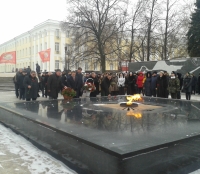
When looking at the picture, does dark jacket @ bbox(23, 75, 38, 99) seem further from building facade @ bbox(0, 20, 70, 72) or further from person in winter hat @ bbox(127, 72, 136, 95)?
building facade @ bbox(0, 20, 70, 72)

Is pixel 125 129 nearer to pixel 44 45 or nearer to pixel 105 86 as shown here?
pixel 105 86

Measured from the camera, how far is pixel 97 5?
26375 millimetres

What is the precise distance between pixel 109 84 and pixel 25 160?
8.66 m

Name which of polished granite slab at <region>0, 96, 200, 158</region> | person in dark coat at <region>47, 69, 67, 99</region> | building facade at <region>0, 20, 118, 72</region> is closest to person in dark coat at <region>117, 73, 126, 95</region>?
person in dark coat at <region>47, 69, 67, 99</region>

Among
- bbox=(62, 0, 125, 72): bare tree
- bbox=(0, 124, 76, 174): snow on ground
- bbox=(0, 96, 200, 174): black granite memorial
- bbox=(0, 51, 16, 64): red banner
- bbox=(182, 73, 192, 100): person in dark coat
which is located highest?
bbox=(62, 0, 125, 72): bare tree

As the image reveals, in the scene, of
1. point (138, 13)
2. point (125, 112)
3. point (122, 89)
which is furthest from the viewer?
point (138, 13)

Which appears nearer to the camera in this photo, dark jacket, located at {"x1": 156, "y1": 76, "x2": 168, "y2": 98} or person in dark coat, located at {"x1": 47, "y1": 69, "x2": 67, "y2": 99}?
person in dark coat, located at {"x1": 47, "y1": 69, "x2": 67, "y2": 99}

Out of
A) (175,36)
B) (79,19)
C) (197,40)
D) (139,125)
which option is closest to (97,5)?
(79,19)

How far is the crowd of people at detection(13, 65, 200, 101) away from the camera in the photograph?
10.3m

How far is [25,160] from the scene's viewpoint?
4477mm

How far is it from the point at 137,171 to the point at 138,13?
2595cm

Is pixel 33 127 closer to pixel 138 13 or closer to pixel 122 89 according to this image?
pixel 122 89

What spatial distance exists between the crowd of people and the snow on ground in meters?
4.46

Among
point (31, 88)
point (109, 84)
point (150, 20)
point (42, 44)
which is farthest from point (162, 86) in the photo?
point (42, 44)
